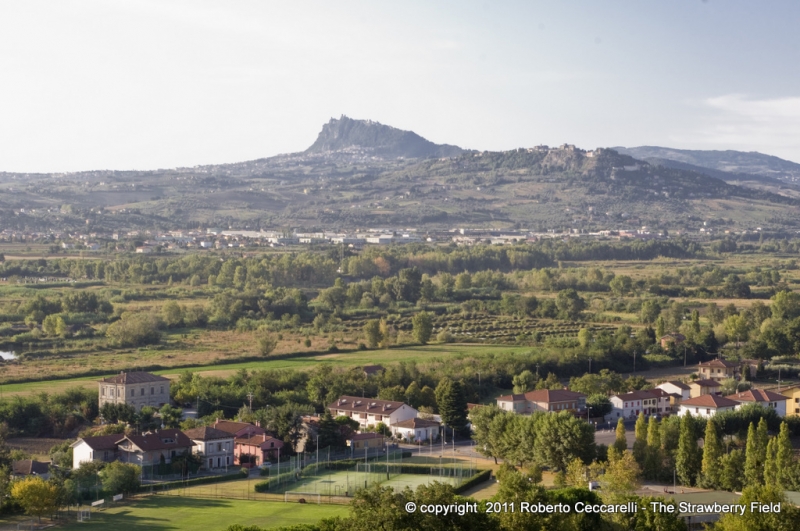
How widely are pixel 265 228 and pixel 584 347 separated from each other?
96617 millimetres

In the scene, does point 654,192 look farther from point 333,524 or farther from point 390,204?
point 333,524

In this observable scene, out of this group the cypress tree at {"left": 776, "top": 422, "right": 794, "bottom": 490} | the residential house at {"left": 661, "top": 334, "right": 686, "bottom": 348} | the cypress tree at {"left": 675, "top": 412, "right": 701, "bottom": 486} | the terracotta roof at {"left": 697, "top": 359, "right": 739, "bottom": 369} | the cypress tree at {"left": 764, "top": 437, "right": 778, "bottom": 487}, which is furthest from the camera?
the residential house at {"left": 661, "top": 334, "right": 686, "bottom": 348}

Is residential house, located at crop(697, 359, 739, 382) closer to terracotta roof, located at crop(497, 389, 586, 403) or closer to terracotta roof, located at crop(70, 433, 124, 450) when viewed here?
terracotta roof, located at crop(497, 389, 586, 403)

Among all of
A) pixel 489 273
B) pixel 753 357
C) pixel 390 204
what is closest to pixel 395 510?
pixel 753 357

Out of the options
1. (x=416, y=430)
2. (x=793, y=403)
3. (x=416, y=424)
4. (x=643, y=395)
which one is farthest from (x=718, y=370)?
(x=416, y=430)

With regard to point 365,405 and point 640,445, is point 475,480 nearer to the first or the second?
point 640,445

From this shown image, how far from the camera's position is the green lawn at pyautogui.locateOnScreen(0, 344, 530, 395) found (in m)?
37.7

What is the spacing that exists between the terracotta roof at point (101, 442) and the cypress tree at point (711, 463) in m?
13.8

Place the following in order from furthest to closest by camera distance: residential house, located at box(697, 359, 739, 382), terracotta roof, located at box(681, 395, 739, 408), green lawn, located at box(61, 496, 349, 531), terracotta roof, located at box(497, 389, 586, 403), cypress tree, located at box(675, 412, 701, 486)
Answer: residential house, located at box(697, 359, 739, 382) → terracotta roof, located at box(497, 389, 586, 403) → terracotta roof, located at box(681, 395, 739, 408) → cypress tree, located at box(675, 412, 701, 486) → green lawn, located at box(61, 496, 349, 531)

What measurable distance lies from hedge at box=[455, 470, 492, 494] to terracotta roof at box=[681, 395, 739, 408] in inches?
390

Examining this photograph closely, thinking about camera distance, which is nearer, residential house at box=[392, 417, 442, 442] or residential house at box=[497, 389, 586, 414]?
residential house at box=[392, 417, 442, 442]

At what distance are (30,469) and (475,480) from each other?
9.92 m

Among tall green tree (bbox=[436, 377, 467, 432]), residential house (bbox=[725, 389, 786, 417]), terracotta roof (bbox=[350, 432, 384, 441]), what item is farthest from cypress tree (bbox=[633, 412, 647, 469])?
residential house (bbox=[725, 389, 786, 417])

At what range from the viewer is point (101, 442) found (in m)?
27.6
